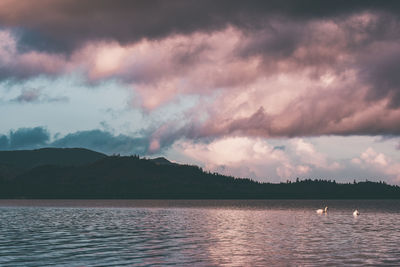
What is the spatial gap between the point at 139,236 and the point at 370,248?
29273 mm

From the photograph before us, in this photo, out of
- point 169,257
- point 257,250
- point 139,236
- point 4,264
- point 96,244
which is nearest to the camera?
point 4,264

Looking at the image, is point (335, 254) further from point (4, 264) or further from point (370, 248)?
point (4, 264)

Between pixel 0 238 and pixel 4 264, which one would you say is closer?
pixel 4 264

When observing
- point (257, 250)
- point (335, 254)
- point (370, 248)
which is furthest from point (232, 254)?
point (370, 248)

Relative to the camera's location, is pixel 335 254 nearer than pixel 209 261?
No

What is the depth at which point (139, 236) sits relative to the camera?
66.8m

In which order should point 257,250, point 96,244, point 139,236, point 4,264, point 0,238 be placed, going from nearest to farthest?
point 4,264 → point 257,250 → point 96,244 → point 0,238 → point 139,236

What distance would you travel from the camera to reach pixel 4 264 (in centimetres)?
4103

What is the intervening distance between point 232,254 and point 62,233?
31821 mm

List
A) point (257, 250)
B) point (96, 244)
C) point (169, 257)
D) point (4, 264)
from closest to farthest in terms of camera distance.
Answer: point (4, 264)
point (169, 257)
point (257, 250)
point (96, 244)

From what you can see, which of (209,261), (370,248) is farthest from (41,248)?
(370,248)

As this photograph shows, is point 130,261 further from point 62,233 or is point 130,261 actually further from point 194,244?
point 62,233

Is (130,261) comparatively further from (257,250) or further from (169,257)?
(257,250)

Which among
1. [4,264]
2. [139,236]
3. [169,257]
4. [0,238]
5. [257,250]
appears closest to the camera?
[4,264]
